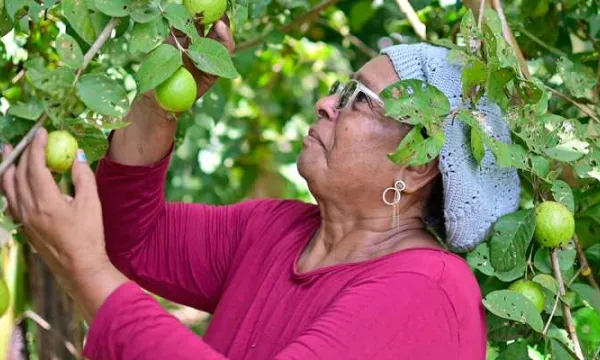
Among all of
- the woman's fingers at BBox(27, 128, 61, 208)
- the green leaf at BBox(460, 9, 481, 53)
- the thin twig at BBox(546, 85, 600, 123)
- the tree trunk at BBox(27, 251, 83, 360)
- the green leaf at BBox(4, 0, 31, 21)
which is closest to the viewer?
the woman's fingers at BBox(27, 128, 61, 208)

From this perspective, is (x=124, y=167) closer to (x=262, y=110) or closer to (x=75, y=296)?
(x=75, y=296)

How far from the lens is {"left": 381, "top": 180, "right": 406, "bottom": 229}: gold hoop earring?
2252mm

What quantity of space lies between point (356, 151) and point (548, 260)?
45 centimetres

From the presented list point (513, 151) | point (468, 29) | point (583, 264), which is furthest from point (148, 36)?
point (583, 264)

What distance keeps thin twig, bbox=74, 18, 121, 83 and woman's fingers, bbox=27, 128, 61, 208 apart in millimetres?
118

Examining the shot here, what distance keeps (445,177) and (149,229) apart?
693 mm

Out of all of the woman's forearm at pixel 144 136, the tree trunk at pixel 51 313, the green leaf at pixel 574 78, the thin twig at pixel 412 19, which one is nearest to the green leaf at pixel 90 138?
the woman's forearm at pixel 144 136

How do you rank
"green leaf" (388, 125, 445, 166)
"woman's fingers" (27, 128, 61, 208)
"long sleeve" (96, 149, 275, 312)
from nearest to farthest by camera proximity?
"woman's fingers" (27, 128, 61, 208) → "green leaf" (388, 125, 445, 166) → "long sleeve" (96, 149, 275, 312)

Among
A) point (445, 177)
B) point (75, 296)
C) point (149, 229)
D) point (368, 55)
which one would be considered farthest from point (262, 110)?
point (75, 296)

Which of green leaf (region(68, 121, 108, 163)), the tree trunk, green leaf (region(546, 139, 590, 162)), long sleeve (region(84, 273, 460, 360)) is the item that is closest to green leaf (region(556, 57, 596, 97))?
green leaf (region(546, 139, 590, 162))

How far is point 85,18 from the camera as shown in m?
1.85

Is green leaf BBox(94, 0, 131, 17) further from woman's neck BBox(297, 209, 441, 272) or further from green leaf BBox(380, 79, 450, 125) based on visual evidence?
woman's neck BBox(297, 209, 441, 272)

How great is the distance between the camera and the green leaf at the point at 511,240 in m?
2.21

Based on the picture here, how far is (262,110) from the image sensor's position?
15.1 ft
